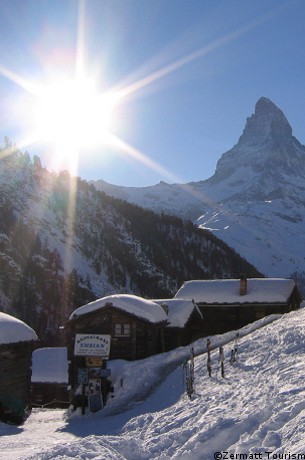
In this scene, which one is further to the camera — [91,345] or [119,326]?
[119,326]

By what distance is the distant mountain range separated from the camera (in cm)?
10981

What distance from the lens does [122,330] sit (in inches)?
1237

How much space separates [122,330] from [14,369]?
7.77m

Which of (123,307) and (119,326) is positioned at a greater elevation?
(123,307)

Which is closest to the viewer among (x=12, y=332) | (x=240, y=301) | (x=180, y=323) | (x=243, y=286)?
(x=12, y=332)

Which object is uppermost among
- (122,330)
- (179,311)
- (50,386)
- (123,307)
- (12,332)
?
(123,307)

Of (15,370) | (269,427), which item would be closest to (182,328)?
(15,370)

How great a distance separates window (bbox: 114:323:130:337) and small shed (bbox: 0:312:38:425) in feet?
18.8

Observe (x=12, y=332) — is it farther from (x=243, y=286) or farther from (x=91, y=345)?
(x=243, y=286)

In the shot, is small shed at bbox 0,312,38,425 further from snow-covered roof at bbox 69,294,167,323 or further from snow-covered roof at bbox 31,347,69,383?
snow-covered roof at bbox 31,347,69,383

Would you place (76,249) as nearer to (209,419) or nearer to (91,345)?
(91,345)

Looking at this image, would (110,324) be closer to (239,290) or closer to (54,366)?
(54,366)

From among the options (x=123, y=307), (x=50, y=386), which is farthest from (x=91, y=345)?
(x=50, y=386)

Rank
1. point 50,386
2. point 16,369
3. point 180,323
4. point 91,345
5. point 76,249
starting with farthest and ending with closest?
1. point 76,249
2. point 50,386
3. point 180,323
4. point 91,345
5. point 16,369
